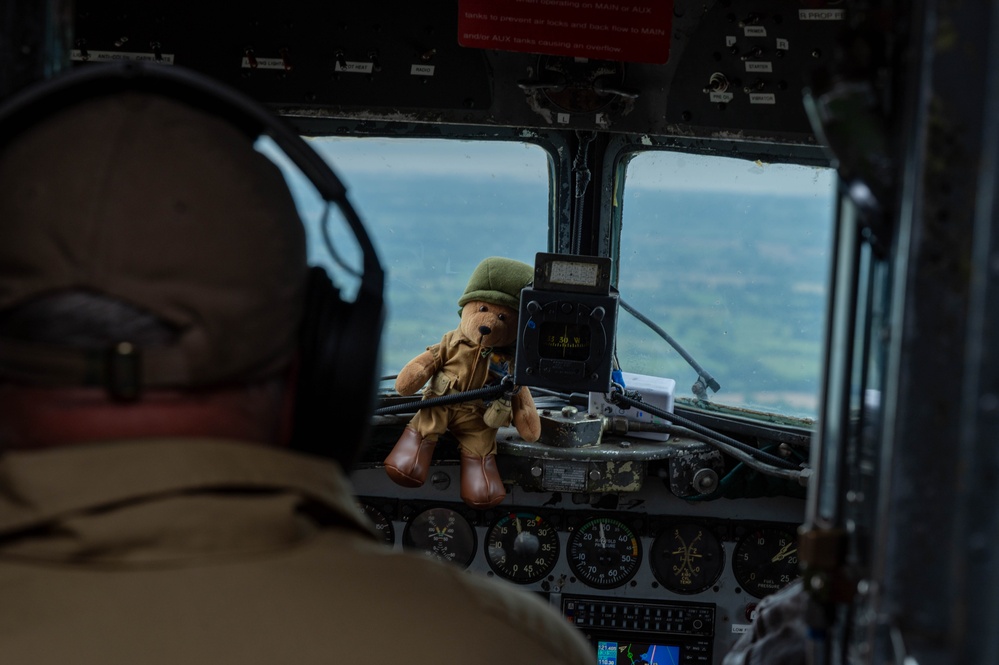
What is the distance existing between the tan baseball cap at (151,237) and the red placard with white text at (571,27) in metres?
1.96

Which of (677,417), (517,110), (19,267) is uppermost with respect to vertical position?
(517,110)

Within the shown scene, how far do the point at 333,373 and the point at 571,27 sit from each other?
1939mm

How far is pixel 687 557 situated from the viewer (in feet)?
11.5

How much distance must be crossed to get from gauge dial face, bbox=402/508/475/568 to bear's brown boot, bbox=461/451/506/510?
228 mm

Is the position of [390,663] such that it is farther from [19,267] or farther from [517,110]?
[517,110]

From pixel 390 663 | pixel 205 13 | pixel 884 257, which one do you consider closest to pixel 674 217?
pixel 205 13

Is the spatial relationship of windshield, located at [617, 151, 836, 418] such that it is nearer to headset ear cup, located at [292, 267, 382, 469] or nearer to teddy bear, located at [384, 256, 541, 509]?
teddy bear, located at [384, 256, 541, 509]

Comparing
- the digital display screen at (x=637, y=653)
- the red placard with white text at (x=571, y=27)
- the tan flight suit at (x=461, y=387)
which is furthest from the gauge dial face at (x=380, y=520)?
the red placard with white text at (x=571, y=27)

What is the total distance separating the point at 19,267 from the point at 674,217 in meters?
2.71

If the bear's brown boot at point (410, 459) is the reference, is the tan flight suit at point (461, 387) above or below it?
above

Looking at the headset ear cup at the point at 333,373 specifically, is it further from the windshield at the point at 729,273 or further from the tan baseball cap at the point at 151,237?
the windshield at the point at 729,273

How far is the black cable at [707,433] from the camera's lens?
3.28 meters

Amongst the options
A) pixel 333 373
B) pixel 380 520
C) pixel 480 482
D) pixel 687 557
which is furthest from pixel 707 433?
pixel 333 373

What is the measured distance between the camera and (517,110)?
3018mm
